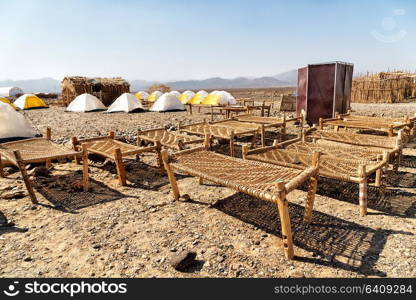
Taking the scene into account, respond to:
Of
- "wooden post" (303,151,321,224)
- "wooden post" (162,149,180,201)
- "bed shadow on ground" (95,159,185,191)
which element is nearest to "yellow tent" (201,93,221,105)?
"bed shadow on ground" (95,159,185,191)

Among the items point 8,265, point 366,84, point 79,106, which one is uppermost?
point 366,84

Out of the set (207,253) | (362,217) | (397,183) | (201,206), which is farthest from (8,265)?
(397,183)

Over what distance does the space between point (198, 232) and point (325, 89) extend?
11437 mm

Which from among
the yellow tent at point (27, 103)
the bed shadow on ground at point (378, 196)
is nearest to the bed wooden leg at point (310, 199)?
the bed shadow on ground at point (378, 196)

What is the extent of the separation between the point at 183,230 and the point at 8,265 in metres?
2.18

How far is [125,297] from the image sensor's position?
272 cm

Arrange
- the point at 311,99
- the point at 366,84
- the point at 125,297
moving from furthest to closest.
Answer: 1. the point at 366,84
2. the point at 311,99
3. the point at 125,297

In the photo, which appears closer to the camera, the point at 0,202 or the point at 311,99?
the point at 0,202

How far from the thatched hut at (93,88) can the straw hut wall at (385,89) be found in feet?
71.2

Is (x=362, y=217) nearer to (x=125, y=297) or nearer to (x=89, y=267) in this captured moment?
(x=125, y=297)

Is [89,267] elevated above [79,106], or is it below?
below

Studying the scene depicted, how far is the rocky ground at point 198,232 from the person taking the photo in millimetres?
3215

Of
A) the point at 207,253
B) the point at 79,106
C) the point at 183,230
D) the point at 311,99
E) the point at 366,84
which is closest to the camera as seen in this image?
the point at 207,253

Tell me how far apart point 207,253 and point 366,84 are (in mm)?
25167
